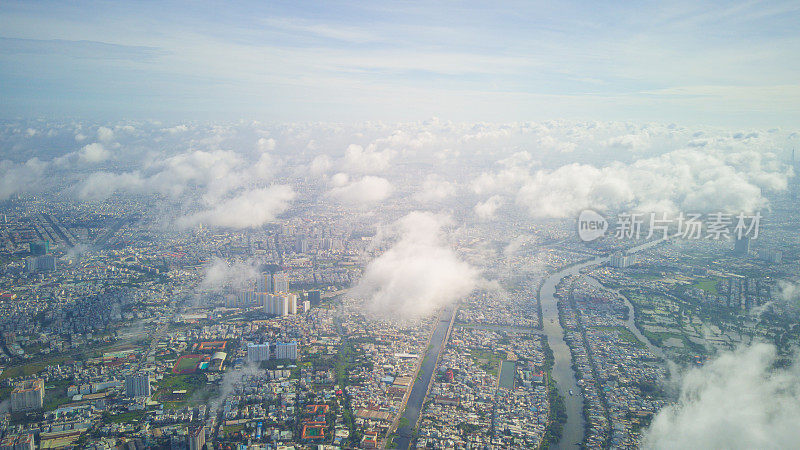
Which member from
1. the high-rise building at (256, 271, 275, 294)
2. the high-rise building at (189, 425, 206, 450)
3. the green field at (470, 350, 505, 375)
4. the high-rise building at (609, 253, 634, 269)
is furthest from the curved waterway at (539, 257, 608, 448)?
the high-rise building at (256, 271, 275, 294)

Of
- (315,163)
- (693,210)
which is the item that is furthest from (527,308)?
(315,163)

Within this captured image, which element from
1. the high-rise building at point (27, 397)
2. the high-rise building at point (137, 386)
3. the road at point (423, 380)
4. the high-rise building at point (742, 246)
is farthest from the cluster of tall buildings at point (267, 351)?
the high-rise building at point (742, 246)

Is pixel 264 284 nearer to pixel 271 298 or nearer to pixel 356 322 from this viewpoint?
pixel 271 298

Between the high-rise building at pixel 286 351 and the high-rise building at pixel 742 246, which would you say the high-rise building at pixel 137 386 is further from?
the high-rise building at pixel 742 246

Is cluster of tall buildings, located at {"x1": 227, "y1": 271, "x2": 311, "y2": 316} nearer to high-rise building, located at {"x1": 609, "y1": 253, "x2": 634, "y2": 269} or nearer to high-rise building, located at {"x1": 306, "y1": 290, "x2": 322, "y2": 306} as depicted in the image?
high-rise building, located at {"x1": 306, "y1": 290, "x2": 322, "y2": 306}

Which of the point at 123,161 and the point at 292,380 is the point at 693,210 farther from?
the point at 123,161

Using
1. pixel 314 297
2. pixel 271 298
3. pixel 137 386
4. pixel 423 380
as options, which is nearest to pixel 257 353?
pixel 137 386
